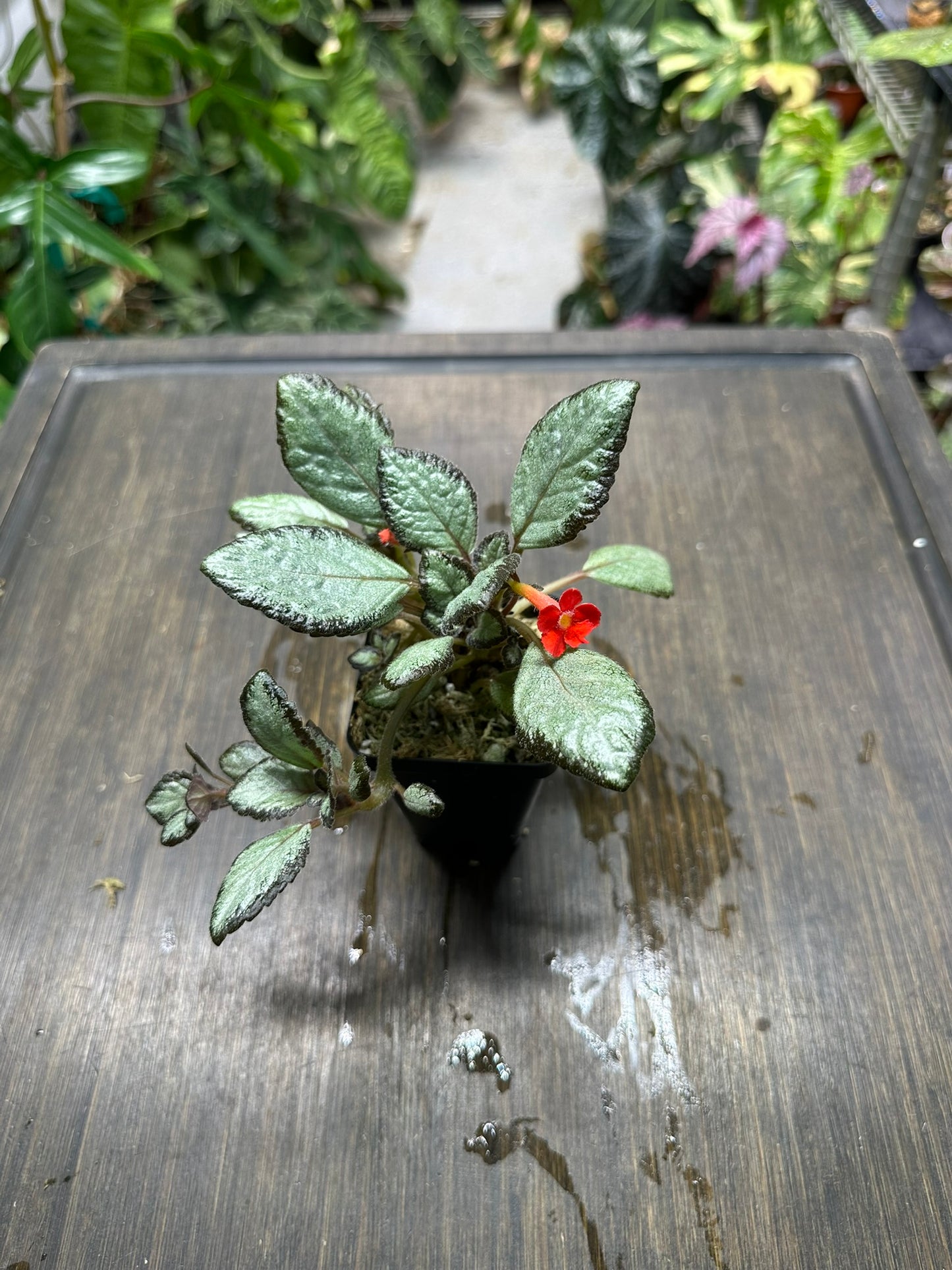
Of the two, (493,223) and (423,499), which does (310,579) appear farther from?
(493,223)

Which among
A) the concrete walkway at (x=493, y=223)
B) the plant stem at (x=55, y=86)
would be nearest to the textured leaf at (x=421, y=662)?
the plant stem at (x=55, y=86)

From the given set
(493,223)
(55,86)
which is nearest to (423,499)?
(55,86)

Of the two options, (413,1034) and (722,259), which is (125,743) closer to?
(413,1034)

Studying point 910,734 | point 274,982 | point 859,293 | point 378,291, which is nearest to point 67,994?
point 274,982

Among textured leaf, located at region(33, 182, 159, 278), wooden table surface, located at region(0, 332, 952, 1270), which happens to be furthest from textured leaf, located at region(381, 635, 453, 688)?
textured leaf, located at region(33, 182, 159, 278)

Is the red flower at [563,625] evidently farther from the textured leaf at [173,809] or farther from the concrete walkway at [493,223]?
the concrete walkway at [493,223]
